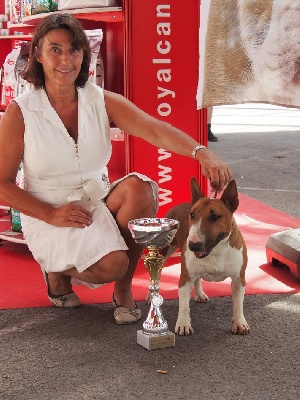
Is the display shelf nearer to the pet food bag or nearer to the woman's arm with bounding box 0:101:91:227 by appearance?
the pet food bag

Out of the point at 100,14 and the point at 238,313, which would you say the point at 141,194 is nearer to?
the point at 238,313

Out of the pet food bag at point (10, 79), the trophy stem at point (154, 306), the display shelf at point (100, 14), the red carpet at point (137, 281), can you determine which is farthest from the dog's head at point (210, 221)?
the pet food bag at point (10, 79)

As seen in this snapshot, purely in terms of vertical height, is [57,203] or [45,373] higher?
[57,203]

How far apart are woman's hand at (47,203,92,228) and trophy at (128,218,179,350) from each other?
0.26m

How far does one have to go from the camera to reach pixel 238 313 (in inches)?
100

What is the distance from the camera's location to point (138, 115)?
2.70 meters

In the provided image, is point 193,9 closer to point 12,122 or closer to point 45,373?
point 12,122

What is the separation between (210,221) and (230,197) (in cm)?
11

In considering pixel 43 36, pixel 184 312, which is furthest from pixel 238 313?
pixel 43 36

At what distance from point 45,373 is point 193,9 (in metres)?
1.96

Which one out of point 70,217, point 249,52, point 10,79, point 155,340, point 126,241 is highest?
point 249,52

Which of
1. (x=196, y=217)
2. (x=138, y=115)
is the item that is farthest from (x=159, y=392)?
(x=138, y=115)

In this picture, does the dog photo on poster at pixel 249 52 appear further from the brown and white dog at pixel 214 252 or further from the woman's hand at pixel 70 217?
the woman's hand at pixel 70 217

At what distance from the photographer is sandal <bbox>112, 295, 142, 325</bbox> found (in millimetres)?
2633
